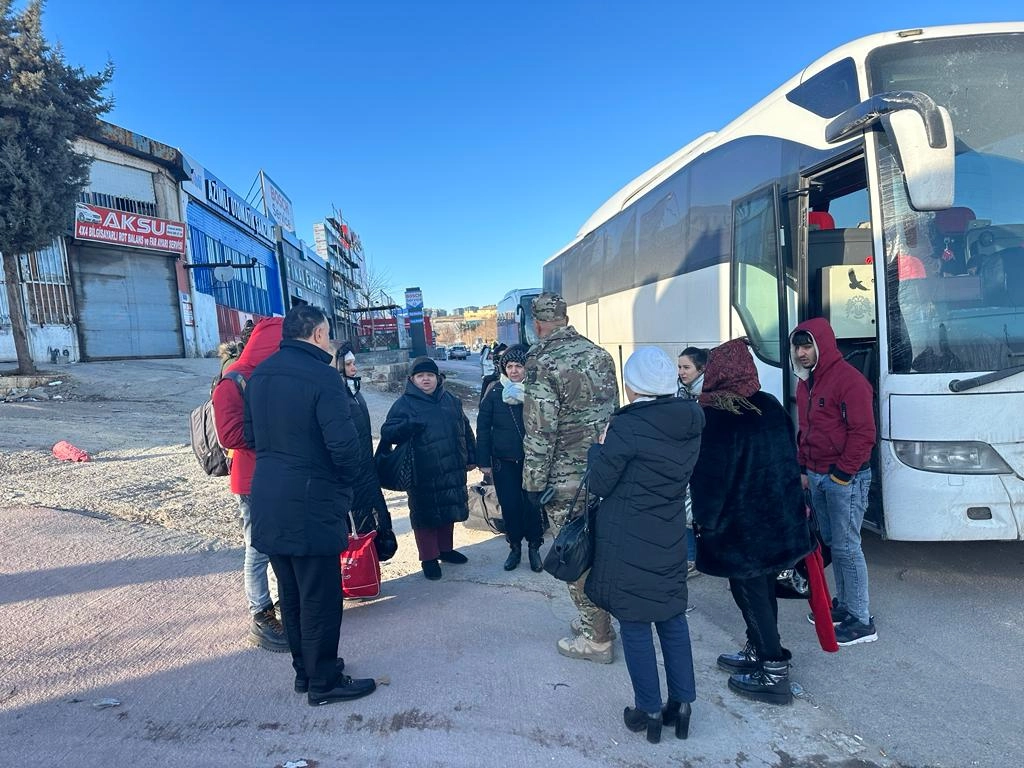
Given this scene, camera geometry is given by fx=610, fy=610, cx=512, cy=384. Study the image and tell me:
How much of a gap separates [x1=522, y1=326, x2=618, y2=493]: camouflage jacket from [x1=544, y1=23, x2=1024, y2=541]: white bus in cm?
194

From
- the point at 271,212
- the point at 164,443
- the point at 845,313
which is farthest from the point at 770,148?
the point at 271,212

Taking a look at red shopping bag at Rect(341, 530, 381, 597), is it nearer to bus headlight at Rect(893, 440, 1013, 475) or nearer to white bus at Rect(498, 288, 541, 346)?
bus headlight at Rect(893, 440, 1013, 475)

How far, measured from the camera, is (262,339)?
3.50m

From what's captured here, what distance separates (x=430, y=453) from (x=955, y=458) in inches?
134

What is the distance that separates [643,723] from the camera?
2744 millimetres

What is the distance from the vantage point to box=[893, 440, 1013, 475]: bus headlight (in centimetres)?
369

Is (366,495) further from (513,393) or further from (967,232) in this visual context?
(967,232)

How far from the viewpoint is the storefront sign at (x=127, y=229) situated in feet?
57.2

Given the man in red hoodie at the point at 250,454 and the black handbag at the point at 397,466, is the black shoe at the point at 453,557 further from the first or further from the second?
the man in red hoodie at the point at 250,454

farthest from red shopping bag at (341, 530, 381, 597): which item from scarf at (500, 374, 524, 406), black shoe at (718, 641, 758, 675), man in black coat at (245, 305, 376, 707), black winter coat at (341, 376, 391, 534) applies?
black shoe at (718, 641, 758, 675)

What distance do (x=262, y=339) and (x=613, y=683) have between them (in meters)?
2.68

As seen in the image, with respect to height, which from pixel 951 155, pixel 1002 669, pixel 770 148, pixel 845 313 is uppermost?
pixel 770 148

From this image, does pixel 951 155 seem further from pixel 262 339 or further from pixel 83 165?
pixel 83 165

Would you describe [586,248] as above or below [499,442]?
above
